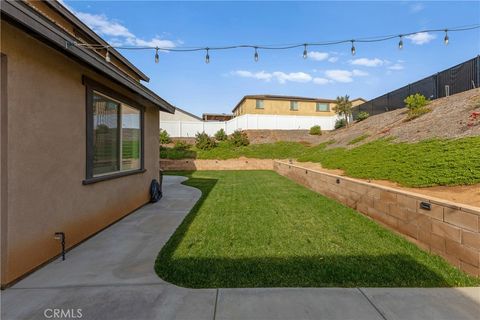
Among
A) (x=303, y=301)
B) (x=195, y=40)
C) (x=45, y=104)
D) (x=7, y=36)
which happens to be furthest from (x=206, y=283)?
(x=195, y=40)

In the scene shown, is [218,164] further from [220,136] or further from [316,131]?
[316,131]

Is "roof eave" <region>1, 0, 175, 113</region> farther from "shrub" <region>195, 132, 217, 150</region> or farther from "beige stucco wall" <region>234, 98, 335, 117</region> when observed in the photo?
"beige stucco wall" <region>234, 98, 335, 117</region>

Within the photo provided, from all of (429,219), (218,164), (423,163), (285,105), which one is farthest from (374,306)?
(285,105)

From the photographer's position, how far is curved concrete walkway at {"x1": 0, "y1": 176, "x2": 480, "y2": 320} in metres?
2.45

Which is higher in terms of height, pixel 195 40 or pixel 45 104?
pixel 195 40

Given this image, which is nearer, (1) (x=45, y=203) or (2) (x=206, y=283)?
(2) (x=206, y=283)

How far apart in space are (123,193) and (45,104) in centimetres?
290

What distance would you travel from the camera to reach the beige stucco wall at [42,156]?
2980mm

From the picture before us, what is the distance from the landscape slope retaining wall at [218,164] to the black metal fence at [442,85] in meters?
9.34

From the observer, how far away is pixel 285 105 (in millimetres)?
32406

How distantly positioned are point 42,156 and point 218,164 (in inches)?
667

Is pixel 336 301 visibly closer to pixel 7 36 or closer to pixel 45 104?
pixel 45 104

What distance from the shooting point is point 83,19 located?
766 cm

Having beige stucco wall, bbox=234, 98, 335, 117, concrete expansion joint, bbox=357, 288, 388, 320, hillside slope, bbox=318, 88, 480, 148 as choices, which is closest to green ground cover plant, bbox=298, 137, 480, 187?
hillside slope, bbox=318, 88, 480, 148
